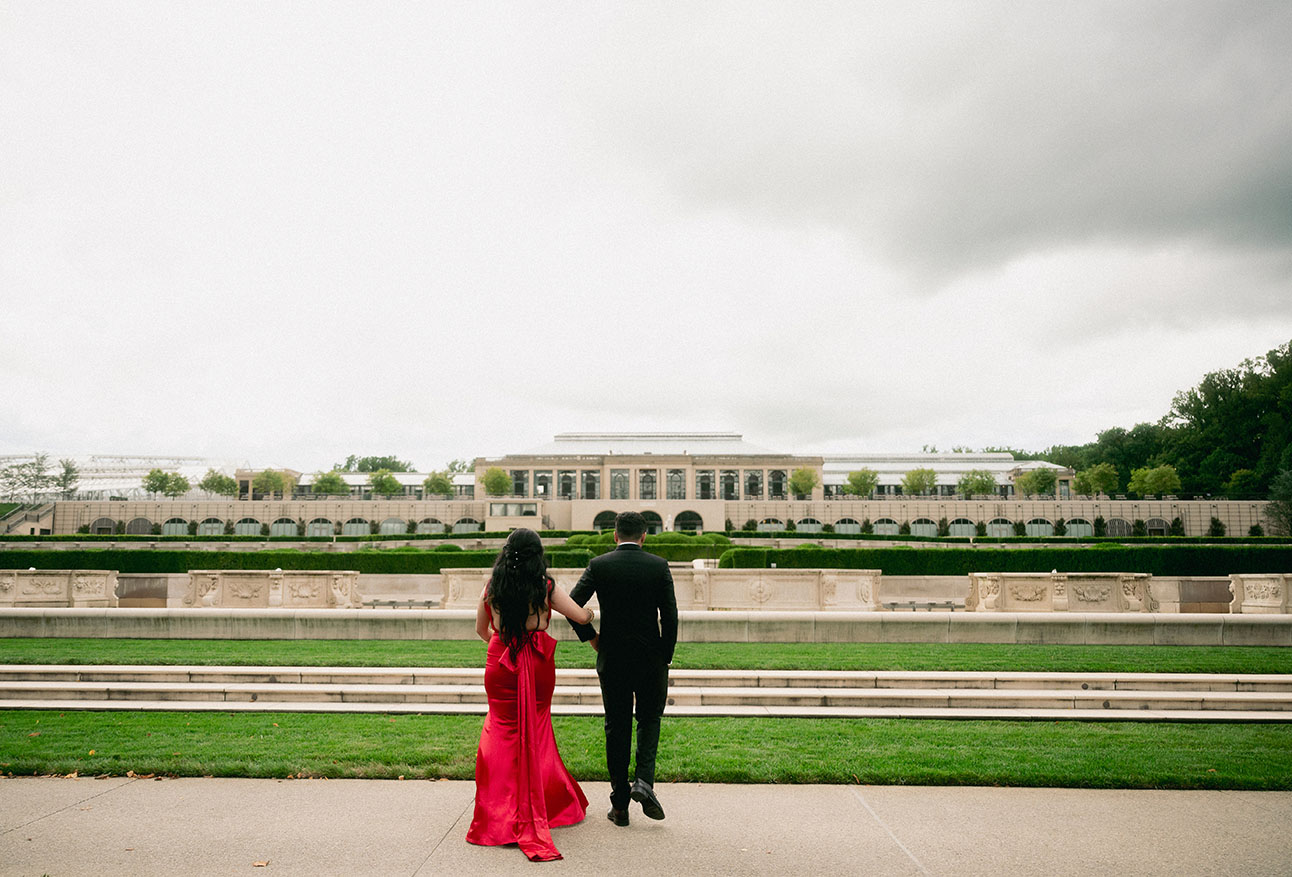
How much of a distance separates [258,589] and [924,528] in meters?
55.1

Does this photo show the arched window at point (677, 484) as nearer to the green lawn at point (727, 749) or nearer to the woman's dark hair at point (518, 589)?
the green lawn at point (727, 749)

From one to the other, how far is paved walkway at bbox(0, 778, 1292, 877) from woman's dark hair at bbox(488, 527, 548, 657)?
4.09 ft

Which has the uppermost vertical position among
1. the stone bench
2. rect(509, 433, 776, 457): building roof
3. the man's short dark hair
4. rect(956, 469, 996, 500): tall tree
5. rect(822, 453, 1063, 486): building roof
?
rect(509, 433, 776, 457): building roof

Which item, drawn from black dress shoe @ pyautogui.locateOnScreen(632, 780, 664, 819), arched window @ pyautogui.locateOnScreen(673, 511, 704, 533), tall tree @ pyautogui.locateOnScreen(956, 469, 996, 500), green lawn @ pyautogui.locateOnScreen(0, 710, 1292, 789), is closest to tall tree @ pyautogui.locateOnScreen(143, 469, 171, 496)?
arched window @ pyautogui.locateOnScreen(673, 511, 704, 533)

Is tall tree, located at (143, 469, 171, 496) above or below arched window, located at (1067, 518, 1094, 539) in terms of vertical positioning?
above

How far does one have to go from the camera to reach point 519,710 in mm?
4758

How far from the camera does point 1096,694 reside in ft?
26.6

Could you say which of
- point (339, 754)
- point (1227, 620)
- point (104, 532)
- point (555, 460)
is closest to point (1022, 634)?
point (1227, 620)

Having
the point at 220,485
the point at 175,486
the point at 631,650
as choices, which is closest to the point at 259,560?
the point at 631,650

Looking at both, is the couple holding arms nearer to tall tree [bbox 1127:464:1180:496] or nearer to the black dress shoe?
the black dress shoe

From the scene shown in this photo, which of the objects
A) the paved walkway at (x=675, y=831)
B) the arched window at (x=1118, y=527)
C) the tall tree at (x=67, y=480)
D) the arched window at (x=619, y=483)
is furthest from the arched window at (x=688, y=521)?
the paved walkway at (x=675, y=831)

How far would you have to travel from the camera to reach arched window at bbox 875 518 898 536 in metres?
61.5

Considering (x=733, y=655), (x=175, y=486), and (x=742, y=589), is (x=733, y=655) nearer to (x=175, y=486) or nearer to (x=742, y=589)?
(x=742, y=589)

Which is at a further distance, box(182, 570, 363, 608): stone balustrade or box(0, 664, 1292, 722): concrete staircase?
box(182, 570, 363, 608): stone balustrade
